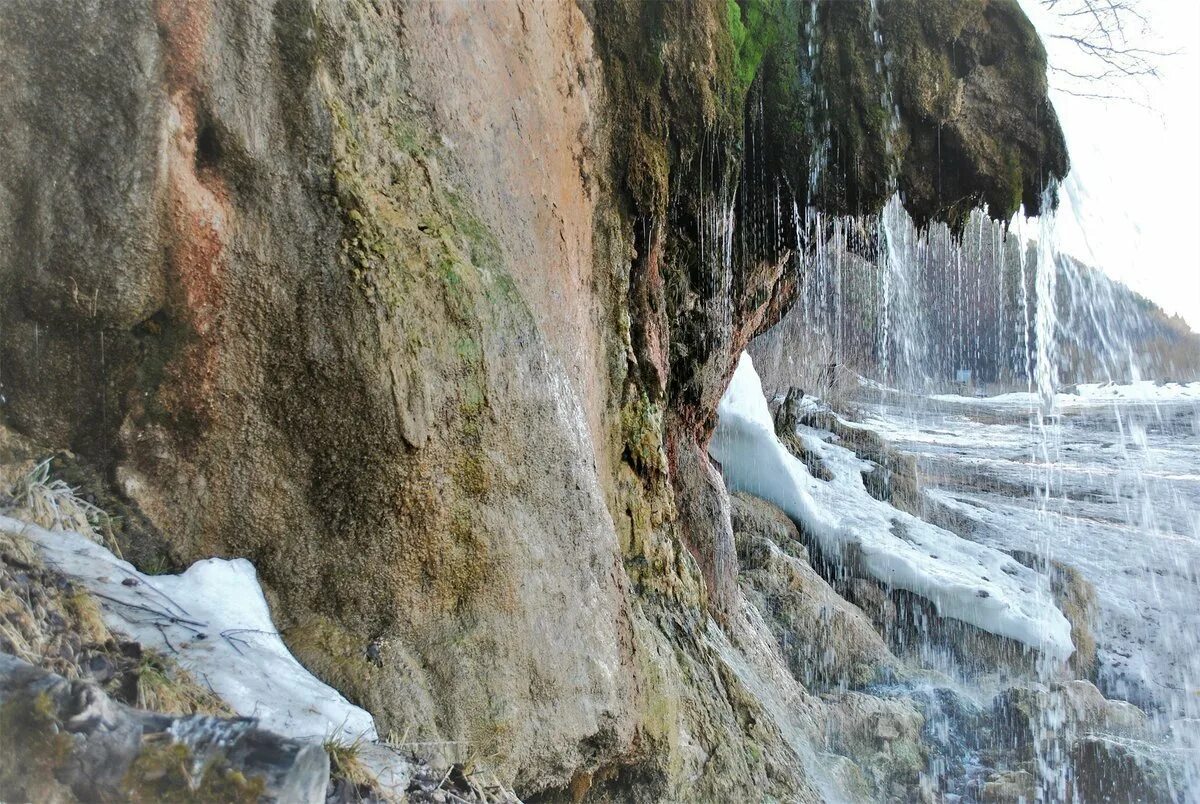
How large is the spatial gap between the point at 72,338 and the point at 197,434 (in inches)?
17.8

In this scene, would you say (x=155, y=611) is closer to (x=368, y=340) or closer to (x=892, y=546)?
(x=368, y=340)

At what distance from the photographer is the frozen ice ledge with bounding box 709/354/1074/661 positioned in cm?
1017

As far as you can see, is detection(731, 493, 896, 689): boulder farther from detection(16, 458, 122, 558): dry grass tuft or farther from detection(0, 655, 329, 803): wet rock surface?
detection(0, 655, 329, 803): wet rock surface

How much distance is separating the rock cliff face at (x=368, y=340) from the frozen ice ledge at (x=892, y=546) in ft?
20.5

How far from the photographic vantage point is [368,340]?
2.89 metres

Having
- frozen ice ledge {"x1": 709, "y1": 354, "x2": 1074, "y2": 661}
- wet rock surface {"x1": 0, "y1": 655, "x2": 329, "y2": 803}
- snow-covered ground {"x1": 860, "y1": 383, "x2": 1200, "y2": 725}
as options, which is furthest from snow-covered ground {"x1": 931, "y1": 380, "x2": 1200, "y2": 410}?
wet rock surface {"x1": 0, "y1": 655, "x2": 329, "y2": 803}

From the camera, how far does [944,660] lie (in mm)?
9992


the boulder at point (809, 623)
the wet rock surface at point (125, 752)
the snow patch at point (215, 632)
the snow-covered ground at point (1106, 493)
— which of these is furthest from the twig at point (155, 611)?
the snow-covered ground at point (1106, 493)

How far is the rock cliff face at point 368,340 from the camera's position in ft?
8.61

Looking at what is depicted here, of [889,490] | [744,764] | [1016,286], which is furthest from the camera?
[1016,286]

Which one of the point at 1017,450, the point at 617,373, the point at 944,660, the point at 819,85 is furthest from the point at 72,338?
the point at 1017,450

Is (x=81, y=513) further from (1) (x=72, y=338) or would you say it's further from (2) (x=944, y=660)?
(2) (x=944, y=660)

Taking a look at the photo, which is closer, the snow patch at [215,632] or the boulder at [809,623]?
the snow patch at [215,632]

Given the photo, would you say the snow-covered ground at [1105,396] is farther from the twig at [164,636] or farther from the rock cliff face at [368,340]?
the twig at [164,636]
